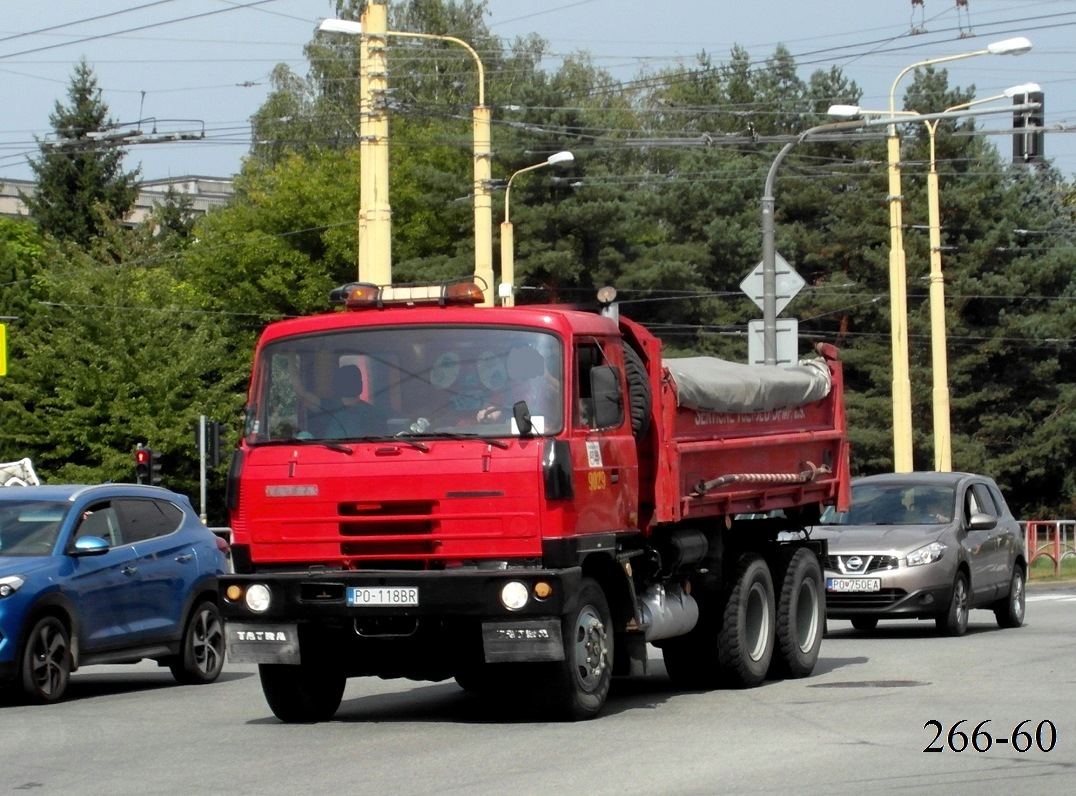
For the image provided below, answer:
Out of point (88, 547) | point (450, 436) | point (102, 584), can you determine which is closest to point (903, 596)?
point (102, 584)

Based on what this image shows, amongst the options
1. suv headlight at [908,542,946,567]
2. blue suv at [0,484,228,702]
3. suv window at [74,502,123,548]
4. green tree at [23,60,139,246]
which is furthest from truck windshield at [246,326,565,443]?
green tree at [23,60,139,246]

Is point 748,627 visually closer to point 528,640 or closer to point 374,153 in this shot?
point 528,640

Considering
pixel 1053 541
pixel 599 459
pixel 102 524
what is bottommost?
pixel 1053 541

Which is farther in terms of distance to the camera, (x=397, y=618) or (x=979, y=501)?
(x=979, y=501)

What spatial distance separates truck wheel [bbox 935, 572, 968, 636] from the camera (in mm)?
18781

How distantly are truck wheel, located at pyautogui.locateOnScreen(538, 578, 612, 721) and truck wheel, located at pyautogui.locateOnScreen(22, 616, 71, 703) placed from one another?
4143mm

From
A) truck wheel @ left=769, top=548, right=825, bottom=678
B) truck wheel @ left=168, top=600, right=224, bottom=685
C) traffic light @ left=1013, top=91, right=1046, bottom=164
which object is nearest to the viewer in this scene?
truck wheel @ left=769, top=548, right=825, bottom=678

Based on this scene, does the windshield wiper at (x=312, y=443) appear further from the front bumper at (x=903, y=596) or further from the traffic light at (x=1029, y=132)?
the traffic light at (x=1029, y=132)

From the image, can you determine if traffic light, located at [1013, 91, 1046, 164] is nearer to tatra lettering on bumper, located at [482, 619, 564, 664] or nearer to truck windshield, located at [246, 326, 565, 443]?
truck windshield, located at [246, 326, 565, 443]

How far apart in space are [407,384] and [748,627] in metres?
3.82

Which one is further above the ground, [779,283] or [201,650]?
[779,283]

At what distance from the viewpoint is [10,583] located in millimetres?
13438

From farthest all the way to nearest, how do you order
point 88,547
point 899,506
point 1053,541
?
point 1053,541 → point 899,506 → point 88,547

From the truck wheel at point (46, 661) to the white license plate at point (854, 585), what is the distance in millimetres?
7726
